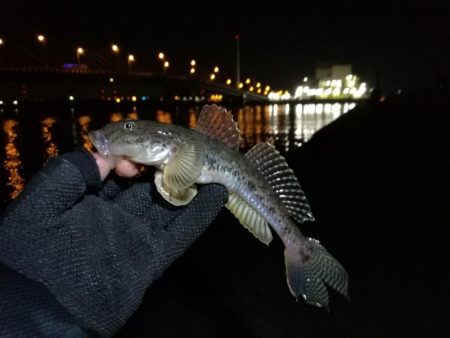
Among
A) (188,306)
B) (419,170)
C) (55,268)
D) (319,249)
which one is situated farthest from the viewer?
(419,170)

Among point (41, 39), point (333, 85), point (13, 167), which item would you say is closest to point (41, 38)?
point (41, 39)

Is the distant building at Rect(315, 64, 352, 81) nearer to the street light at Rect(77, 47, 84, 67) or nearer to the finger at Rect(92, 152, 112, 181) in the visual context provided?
the street light at Rect(77, 47, 84, 67)

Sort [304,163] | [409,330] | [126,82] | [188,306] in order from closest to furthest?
[409,330]
[188,306]
[304,163]
[126,82]

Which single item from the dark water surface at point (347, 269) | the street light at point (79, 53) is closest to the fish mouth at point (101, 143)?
the dark water surface at point (347, 269)

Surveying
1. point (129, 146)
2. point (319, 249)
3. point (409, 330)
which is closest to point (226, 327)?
point (319, 249)

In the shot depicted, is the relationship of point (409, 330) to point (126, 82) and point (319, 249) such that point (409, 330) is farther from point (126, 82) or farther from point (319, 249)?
point (126, 82)

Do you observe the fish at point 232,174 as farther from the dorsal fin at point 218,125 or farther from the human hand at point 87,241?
the human hand at point 87,241

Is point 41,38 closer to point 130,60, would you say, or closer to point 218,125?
point 130,60
